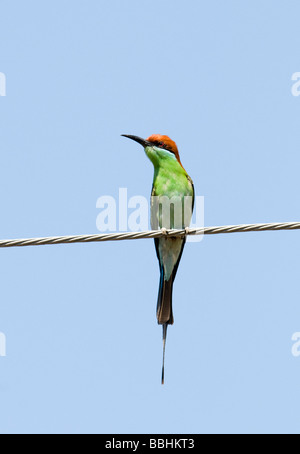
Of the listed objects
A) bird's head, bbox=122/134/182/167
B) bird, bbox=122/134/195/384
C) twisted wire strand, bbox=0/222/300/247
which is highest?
bird's head, bbox=122/134/182/167

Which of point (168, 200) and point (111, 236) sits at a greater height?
point (168, 200)

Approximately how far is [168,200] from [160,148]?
0.34 meters

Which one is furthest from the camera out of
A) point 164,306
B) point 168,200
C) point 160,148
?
point 160,148

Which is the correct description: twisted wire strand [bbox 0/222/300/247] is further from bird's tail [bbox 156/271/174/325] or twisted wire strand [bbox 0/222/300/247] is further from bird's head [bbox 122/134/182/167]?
bird's head [bbox 122/134/182/167]

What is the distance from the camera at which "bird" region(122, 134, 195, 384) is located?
4305 millimetres

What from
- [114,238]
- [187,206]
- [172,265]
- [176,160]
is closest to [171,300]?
[172,265]

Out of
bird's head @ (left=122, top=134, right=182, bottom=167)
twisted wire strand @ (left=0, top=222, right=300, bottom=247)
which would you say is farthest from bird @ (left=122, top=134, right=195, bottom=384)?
twisted wire strand @ (left=0, top=222, right=300, bottom=247)

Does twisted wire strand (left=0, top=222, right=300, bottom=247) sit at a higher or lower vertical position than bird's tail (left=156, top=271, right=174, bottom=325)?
Answer: higher

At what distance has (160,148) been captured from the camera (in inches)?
176

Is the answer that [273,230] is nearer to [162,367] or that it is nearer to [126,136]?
[162,367]

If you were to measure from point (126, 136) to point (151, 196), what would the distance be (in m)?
0.40

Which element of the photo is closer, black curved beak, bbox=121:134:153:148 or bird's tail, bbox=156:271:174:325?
bird's tail, bbox=156:271:174:325

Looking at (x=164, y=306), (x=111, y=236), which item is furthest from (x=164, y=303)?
(x=111, y=236)

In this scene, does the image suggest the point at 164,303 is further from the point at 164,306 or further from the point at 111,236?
the point at 111,236
